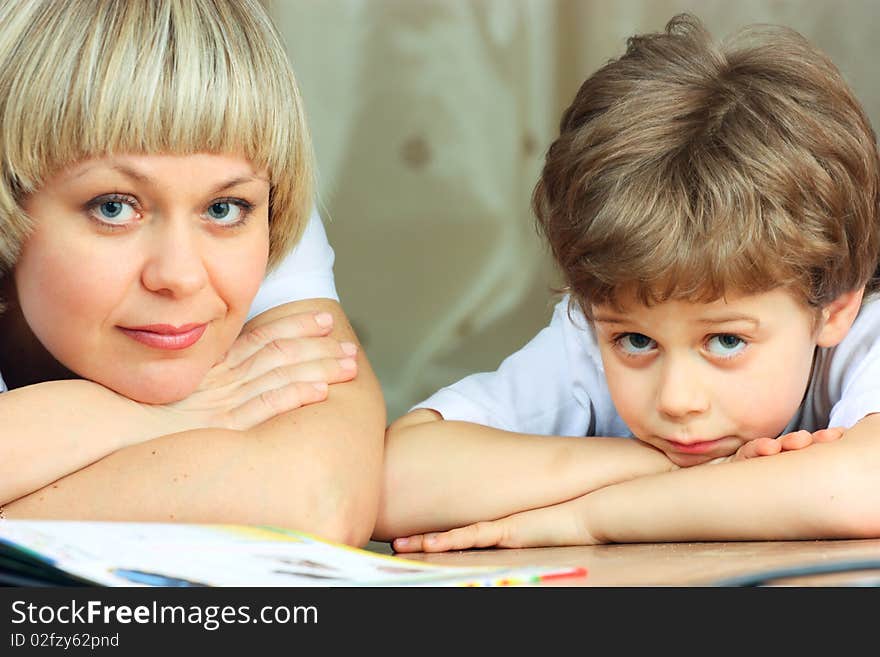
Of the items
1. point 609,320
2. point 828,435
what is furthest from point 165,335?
point 828,435

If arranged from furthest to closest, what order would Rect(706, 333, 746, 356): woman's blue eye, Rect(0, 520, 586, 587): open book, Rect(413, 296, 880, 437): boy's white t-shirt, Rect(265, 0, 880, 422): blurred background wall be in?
1. Rect(265, 0, 880, 422): blurred background wall
2. Rect(413, 296, 880, 437): boy's white t-shirt
3. Rect(706, 333, 746, 356): woman's blue eye
4. Rect(0, 520, 586, 587): open book

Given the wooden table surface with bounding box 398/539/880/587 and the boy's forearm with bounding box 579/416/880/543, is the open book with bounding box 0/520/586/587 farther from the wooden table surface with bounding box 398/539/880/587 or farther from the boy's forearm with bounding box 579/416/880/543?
the boy's forearm with bounding box 579/416/880/543

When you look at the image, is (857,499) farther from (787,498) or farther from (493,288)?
(493,288)

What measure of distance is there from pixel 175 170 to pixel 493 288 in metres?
1.34

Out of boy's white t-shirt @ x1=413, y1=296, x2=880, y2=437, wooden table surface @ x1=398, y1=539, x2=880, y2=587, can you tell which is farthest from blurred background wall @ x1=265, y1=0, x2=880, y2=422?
wooden table surface @ x1=398, y1=539, x2=880, y2=587

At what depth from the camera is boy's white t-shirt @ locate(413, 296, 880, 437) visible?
1.54 meters

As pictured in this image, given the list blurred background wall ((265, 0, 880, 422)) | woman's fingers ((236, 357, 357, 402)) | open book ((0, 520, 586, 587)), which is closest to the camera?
open book ((0, 520, 586, 587))

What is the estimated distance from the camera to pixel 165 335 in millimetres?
1306

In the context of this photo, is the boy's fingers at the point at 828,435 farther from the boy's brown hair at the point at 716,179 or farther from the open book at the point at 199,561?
the open book at the point at 199,561

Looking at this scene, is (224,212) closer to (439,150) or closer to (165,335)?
(165,335)

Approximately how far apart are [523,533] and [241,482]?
31 cm

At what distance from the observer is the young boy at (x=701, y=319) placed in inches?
50.8

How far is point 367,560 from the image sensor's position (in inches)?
41.5
